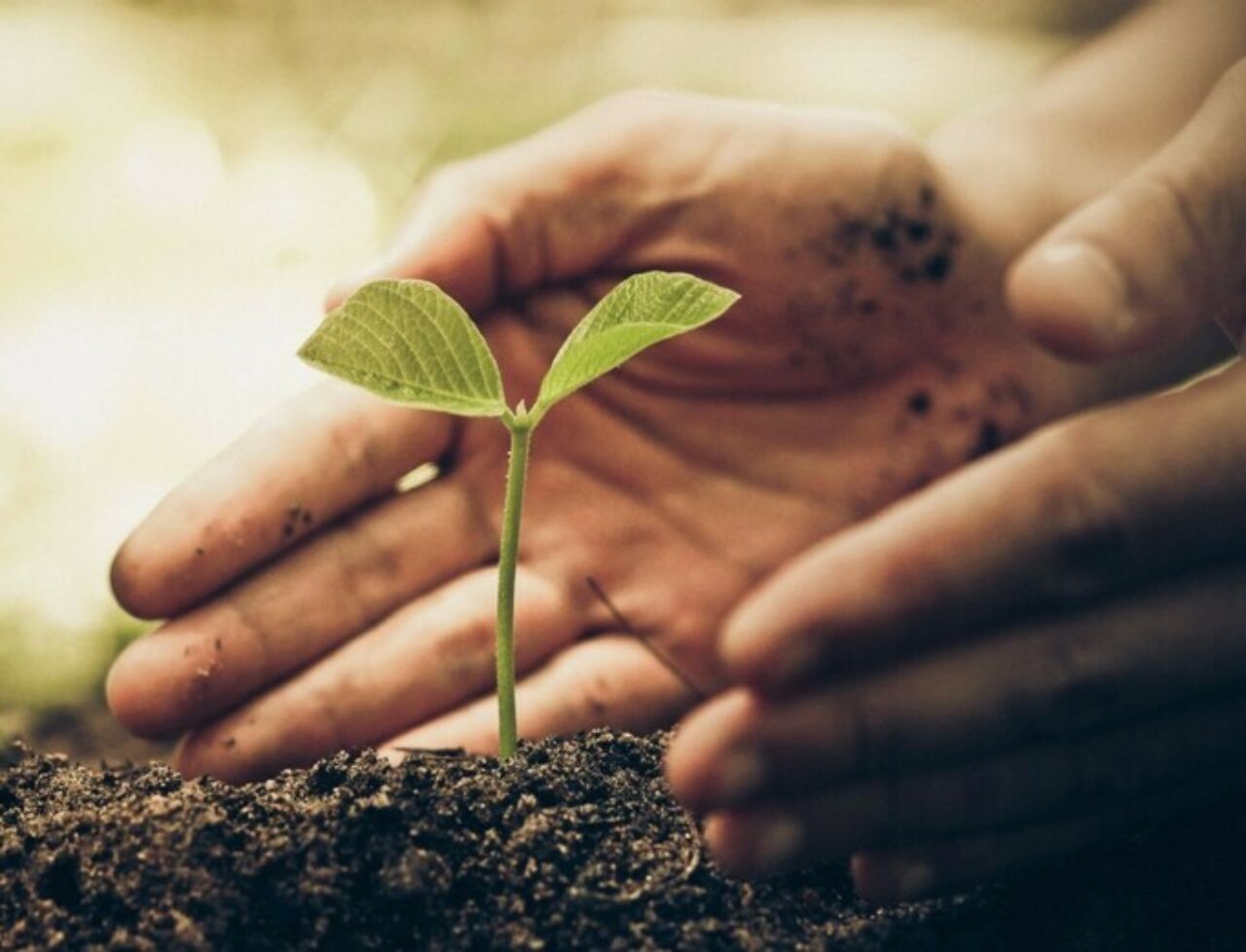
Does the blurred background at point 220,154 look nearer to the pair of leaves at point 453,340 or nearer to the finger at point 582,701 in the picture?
the finger at point 582,701

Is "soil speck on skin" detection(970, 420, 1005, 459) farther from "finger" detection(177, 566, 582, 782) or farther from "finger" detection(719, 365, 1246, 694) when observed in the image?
"finger" detection(177, 566, 582, 782)

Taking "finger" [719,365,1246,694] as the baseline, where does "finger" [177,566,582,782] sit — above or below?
below

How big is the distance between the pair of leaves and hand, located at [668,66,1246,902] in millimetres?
242

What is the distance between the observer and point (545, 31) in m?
3.37

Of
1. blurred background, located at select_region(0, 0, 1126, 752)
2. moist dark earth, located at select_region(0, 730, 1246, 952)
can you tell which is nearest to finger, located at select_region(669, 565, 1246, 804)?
moist dark earth, located at select_region(0, 730, 1246, 952)

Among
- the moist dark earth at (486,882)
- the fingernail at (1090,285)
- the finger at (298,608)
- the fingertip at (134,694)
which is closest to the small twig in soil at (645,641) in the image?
the finger at (298,608)

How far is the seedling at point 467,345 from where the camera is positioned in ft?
3.15

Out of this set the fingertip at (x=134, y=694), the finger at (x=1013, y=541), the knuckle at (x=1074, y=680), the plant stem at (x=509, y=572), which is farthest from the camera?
the fingertip at (x=134, y=694)

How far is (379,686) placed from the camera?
1.42 m

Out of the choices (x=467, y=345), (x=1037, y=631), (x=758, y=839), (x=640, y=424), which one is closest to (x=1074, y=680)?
(x=1037, y=631)

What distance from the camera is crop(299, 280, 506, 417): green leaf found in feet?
3.17

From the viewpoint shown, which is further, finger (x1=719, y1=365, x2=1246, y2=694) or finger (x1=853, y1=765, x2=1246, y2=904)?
finger (x1=853, y1=765, x2=1246, y2=904)

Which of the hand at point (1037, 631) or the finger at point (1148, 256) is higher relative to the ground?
the finger at point (1148, 256)

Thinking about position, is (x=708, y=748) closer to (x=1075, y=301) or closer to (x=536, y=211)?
(x=1075, y=301)
